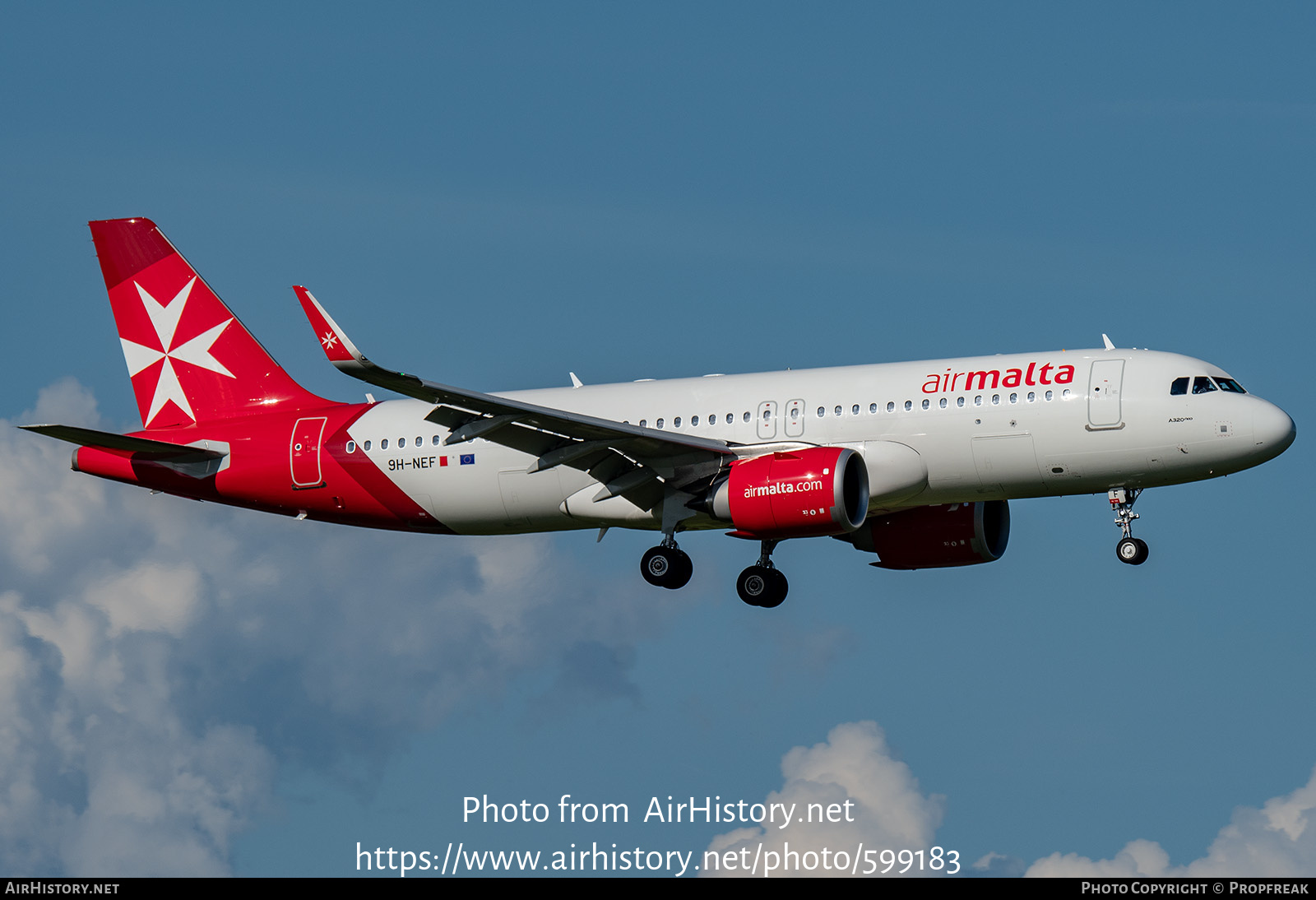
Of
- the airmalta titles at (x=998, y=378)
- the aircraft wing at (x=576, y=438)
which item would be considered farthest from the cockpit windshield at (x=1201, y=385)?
the aircraft wing at (x=576, y=438)

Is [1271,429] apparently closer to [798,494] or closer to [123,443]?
[798,494]

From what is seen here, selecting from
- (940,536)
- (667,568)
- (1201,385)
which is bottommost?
(667,568)

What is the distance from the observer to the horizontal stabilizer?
39.5 metres

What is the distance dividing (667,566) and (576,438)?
370cm

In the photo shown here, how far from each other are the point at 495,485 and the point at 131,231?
43.2 ft

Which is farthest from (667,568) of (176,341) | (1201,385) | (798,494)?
(176,341)

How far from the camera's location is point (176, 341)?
152ft

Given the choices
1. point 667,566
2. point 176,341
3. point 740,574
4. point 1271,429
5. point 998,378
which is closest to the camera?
point 1271,429

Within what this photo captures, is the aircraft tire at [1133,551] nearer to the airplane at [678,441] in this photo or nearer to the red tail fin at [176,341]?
the airplane at [678,441]

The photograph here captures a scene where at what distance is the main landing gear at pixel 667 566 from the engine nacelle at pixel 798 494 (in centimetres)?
234

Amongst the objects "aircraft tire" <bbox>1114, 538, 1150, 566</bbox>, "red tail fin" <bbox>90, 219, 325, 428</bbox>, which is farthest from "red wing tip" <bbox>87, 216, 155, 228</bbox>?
"aircraft tire" <bbox>1114, 538, 1150, 566</bbox>

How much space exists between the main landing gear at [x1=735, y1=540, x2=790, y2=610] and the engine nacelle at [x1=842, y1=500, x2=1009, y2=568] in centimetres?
314

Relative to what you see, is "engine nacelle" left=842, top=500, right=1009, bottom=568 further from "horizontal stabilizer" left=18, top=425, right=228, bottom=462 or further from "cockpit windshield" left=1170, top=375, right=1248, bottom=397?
"horizontal stabilizer" left=18, top=425, right=228, bottom=462
